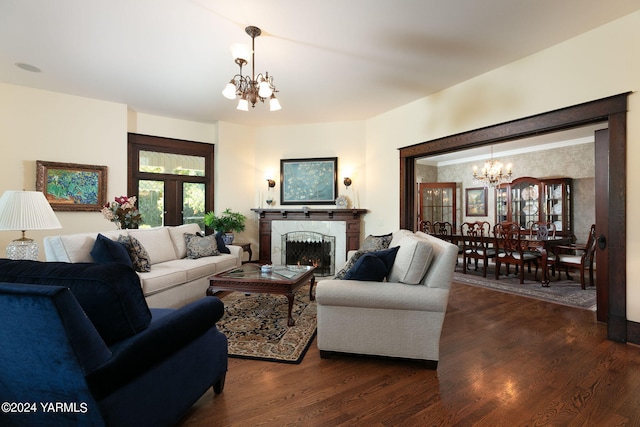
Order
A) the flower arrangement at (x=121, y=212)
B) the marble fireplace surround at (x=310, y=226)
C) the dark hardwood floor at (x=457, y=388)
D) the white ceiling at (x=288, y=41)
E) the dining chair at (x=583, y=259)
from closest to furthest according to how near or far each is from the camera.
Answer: the dark hardwood floor at (x=457, y=388) < the white ceiling at (x=288, y=41) < the flower arrangement at (x=121, y=212) < the dining chair at (x=583, y=259) < the marble fireplace surround at (x=310, y=226)

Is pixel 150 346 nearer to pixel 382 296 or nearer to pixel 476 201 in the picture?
pixel 382 296

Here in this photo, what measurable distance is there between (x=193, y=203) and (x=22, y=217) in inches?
151

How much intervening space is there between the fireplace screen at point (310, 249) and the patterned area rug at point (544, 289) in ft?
7.71

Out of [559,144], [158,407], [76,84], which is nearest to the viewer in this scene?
[158,407]

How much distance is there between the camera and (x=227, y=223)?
5648mm

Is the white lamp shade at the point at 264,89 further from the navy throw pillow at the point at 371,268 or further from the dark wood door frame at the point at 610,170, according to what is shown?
the dark wood door frame at the point at 610,170

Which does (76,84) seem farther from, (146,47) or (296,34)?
(296,34)

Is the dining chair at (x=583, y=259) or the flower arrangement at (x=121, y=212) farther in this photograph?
the dining chair at (x=583, y=259)

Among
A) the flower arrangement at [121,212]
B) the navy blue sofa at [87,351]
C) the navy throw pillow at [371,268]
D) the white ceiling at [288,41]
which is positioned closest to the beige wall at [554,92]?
the white ceiling at [288,41]

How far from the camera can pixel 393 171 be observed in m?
5.30

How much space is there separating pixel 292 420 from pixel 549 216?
7223 mm

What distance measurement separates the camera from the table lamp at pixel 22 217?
7.47ft

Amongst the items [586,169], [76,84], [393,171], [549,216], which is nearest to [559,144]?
[586,169]

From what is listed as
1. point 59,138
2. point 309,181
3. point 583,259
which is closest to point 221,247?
point 309,181
